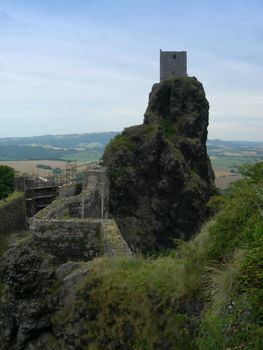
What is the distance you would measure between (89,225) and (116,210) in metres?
43.2

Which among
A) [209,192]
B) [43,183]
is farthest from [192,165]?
[43,183]

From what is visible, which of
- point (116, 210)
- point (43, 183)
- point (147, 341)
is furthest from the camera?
point (116, 210)

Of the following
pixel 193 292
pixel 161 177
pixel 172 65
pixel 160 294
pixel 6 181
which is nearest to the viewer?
pixel 193 292

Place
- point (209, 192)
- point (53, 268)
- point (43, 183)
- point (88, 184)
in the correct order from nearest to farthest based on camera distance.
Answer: point (53, 268) → point (88, 184) → point (43, 183) → point (209, 192)

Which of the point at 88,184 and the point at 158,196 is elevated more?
the point at 88,184

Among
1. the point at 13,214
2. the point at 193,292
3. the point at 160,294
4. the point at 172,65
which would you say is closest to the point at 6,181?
the point at 13,214

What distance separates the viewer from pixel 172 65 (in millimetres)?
71250

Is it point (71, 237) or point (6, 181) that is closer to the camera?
point (71, 237)

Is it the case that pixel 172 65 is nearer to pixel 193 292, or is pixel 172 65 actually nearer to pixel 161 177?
pixel 161 177

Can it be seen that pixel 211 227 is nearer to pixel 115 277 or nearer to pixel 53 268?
pixel 115 277

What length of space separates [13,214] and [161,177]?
33147 millimetres

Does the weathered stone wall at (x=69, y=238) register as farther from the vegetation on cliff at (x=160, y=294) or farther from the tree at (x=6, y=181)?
the tree at (x=6, y=181)

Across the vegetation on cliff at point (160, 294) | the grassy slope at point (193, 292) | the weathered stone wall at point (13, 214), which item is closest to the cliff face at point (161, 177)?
the weathered stone wall at point (13, 214)

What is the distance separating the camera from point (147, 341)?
27.7 feet
